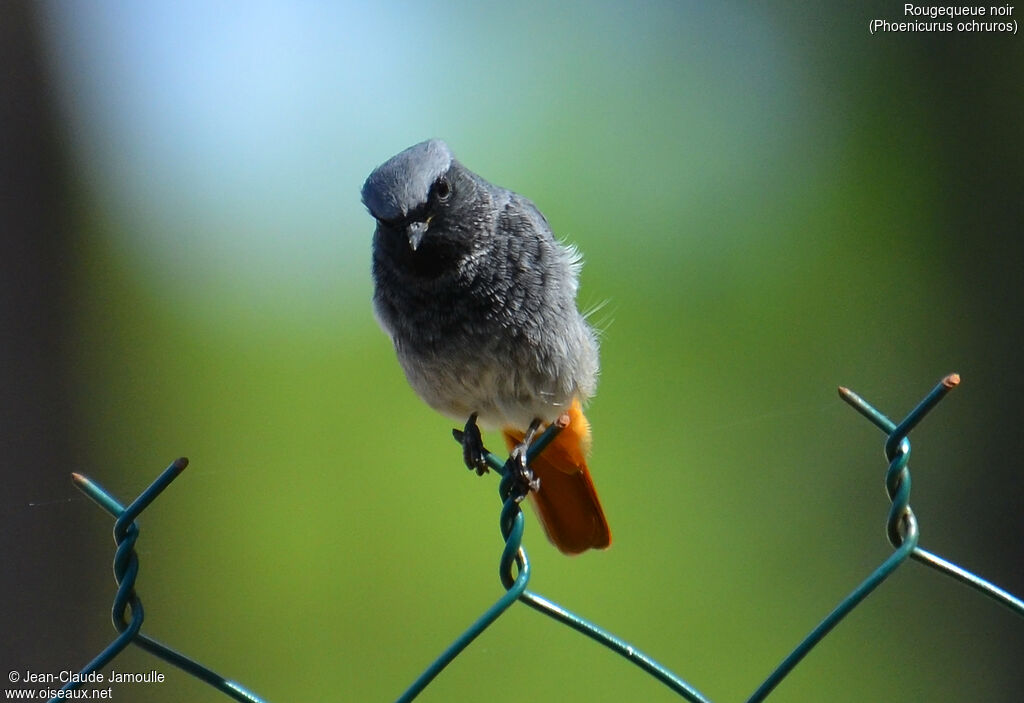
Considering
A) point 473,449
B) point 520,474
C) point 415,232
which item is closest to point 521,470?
point 520,474

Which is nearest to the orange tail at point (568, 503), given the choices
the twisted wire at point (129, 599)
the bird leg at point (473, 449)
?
the bird leg at point (473, 449)

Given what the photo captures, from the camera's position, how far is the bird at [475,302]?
3.14m

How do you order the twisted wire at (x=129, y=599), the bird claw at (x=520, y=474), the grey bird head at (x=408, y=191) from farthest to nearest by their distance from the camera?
the grey bird head at (x=408, y=191), the bird claw at (x=520, y=474), the twisted wire at (x=129, y=599)

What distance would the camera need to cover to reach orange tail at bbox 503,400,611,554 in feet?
11.4

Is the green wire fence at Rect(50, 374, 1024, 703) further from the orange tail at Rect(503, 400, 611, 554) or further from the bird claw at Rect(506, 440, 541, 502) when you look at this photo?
the orange tail at Rect(503, 400, 611, 554)

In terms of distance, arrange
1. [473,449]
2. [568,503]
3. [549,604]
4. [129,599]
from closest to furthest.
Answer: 1. [129,599]
2. [549,604]
3. [473,449]
4. [568,503]

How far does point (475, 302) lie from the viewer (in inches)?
125

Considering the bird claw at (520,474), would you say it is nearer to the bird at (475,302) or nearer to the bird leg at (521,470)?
the bird leg at (521,470)

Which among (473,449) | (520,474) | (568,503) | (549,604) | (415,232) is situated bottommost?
(568,503)

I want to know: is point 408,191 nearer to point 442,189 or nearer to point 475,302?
point 442,189

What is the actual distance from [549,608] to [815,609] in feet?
21.6

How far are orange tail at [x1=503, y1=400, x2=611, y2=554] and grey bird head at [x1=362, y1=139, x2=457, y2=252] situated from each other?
0.88m

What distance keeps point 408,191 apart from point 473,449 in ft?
2.85

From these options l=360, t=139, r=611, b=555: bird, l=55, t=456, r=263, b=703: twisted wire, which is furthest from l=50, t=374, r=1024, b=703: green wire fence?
l=360, t=139, r=611, b=555: bird
